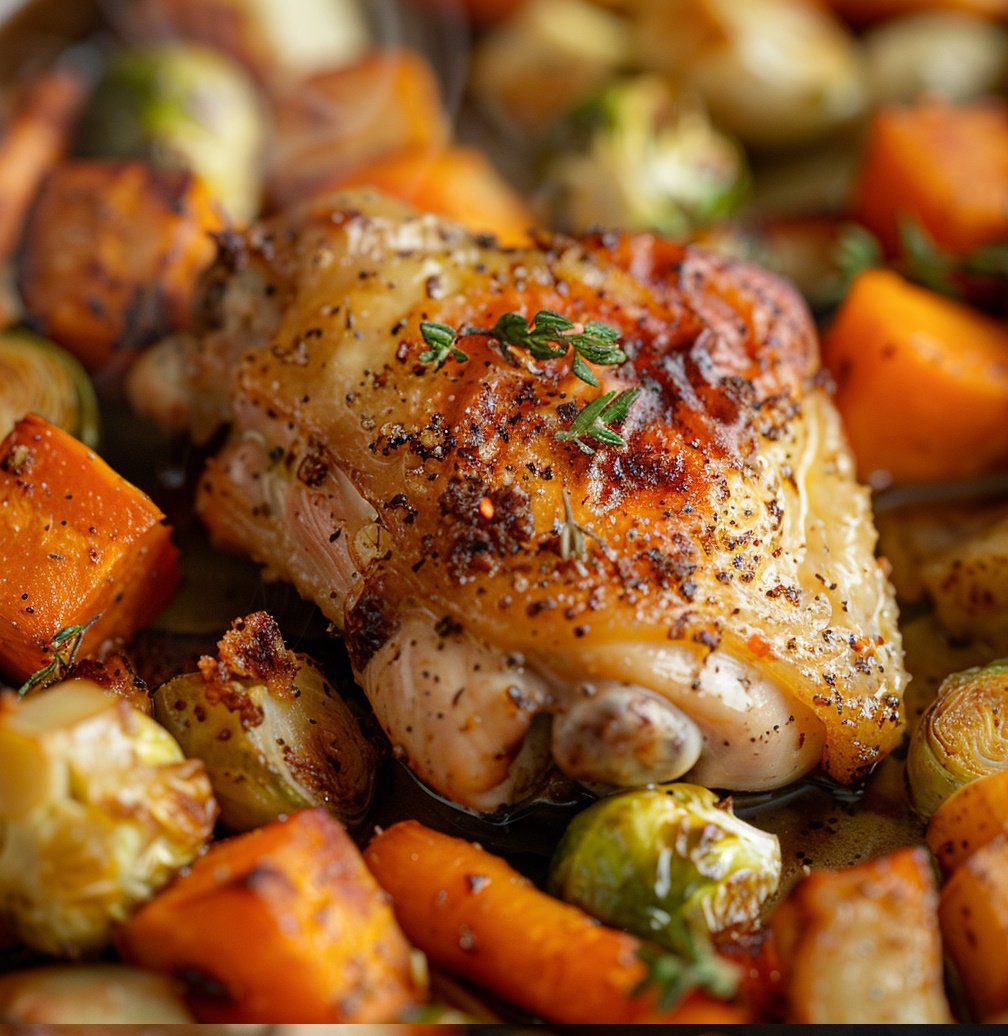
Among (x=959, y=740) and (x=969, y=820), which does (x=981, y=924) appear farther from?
(x=959, y=740)

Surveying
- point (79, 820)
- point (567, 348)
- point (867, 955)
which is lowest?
point (867, 955)

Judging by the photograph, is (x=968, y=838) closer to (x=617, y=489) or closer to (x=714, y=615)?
(x=714, y=615)

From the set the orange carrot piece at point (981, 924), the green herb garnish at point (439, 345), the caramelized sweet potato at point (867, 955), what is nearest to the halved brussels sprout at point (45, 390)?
the green herb garnish at point (439, 345)

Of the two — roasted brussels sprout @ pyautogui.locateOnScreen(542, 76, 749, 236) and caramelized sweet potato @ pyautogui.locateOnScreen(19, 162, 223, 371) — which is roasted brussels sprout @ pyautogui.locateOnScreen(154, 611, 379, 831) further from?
roasted brussels sprout @ pyautogui.locateOnScreen(542, 76, 749, 236)

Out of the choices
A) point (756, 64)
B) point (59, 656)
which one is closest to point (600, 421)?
point (59, 656)

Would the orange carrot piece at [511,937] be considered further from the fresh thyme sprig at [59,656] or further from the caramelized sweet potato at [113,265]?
the caramelized sweet potato at [113,265]

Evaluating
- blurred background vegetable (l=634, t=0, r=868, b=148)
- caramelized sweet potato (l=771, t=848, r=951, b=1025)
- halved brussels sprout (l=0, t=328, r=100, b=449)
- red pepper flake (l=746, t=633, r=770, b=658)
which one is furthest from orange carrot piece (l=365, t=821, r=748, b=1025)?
blurred background vegetable (l=634, t=0, r=868, b=148)
